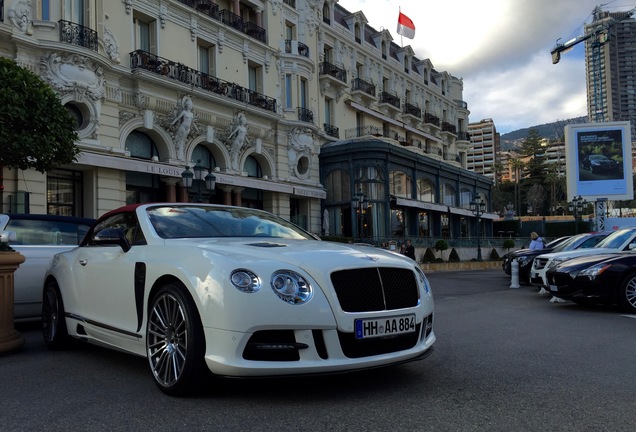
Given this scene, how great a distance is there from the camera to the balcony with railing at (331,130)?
3500cm

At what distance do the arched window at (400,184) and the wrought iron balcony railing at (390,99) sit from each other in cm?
713

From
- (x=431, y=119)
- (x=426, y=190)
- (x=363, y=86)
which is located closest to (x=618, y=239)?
(x=363, y=86)

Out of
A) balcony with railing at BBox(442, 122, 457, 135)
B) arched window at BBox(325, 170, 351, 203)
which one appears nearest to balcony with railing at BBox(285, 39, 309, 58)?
arched window at BBox(325, 170, 351, 203)

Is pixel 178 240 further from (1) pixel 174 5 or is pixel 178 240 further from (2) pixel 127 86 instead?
(1) pixel 174 5

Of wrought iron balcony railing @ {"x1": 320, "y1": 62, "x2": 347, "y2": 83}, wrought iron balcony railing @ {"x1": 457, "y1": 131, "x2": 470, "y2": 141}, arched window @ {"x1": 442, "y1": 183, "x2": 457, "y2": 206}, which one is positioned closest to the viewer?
wrought iron balcony railing @ {"x1": 320, "y1": 62, "x2": 347, "y2": 83}

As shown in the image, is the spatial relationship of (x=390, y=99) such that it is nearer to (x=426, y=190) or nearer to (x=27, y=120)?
(x=426, y=190)

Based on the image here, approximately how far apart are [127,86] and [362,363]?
21359 millimetres

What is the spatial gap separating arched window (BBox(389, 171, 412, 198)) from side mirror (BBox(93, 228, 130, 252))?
31.0 meters

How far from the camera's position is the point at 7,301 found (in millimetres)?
5695

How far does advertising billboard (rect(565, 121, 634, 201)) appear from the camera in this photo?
144ft

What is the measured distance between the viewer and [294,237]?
5453mm

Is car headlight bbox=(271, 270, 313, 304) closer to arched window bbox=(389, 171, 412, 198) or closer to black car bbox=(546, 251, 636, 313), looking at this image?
black car bbox=(546, 251, 636, 313)

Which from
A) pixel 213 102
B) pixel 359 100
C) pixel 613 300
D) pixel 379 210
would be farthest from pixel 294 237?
pixel 359 100

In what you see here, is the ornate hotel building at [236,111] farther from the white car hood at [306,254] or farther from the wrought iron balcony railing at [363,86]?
the white car hood at [306,254]
